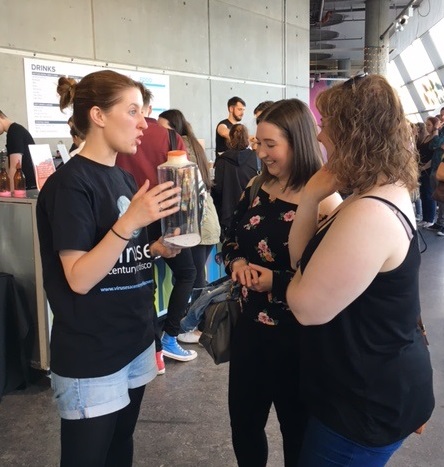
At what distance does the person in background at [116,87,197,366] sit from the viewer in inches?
110

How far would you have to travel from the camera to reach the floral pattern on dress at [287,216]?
1.57 meters

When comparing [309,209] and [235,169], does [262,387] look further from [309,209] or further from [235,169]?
[235,169]

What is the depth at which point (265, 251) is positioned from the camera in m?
1.60

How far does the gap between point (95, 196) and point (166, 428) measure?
5.13ft

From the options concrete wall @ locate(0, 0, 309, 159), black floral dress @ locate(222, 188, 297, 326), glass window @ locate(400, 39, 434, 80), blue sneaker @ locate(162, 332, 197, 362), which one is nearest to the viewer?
black floral dress @ locate(222, 188, 297, 326)

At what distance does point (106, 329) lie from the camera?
51.3 inches

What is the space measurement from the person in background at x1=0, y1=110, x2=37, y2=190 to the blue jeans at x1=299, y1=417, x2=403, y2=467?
3.57 meters

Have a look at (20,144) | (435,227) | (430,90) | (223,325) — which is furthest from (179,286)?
(430,90)

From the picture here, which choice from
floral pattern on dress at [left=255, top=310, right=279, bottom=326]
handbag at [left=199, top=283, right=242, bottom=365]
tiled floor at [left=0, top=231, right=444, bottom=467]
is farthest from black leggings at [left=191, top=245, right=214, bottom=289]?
floral pattern on dress at [left=255, top=310, right=279, bottom=326]

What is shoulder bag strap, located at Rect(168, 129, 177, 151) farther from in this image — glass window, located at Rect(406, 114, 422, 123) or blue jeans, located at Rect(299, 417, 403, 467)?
blue jeans, located at Rect(299, 417, 403, 467)

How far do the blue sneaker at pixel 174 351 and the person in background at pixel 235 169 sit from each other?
1.12 metres

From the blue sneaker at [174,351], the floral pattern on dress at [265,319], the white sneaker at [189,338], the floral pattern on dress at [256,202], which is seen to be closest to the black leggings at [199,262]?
the white sneaker at [189,338]

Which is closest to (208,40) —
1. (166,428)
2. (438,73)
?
(166,428)

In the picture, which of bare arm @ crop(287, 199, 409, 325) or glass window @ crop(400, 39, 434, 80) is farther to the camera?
glass window @ crop(400, 39, 434, 80)
